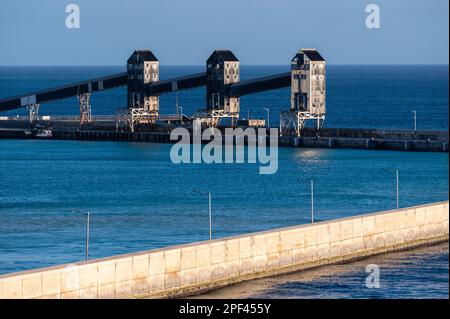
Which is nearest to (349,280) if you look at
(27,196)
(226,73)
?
(27,196)

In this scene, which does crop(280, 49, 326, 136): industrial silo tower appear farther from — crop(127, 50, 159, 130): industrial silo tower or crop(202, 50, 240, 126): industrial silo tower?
crop(127, 50, 159, 130): industrial silo tower

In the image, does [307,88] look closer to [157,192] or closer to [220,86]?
[220,86]

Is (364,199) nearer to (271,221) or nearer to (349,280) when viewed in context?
(271,221)

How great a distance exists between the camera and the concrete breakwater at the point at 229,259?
57375 mm

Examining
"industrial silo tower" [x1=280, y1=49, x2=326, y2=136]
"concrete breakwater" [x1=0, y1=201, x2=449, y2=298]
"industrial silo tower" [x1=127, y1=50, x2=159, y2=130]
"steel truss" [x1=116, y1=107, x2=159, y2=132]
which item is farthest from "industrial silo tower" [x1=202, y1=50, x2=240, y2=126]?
"concrete breakwater" [x1=0, y1=201, x2=449, y2=298]

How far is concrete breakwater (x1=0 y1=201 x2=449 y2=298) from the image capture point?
5738 centimetres

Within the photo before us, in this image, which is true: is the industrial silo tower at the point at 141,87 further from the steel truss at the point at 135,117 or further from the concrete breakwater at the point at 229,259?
the concrete breakwater at the point at 229,259

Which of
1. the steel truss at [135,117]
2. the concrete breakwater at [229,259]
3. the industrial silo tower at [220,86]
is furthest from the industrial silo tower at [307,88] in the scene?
the concrete breakwater at [229,259]

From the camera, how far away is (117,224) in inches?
3595

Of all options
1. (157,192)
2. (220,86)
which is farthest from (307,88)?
(157,192)

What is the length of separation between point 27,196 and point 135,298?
172 feet

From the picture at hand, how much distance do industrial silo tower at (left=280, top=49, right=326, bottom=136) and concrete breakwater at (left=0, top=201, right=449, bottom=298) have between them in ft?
242

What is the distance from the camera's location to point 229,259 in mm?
66125

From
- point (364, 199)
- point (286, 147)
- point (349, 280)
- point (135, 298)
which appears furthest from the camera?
point (286, 147)
